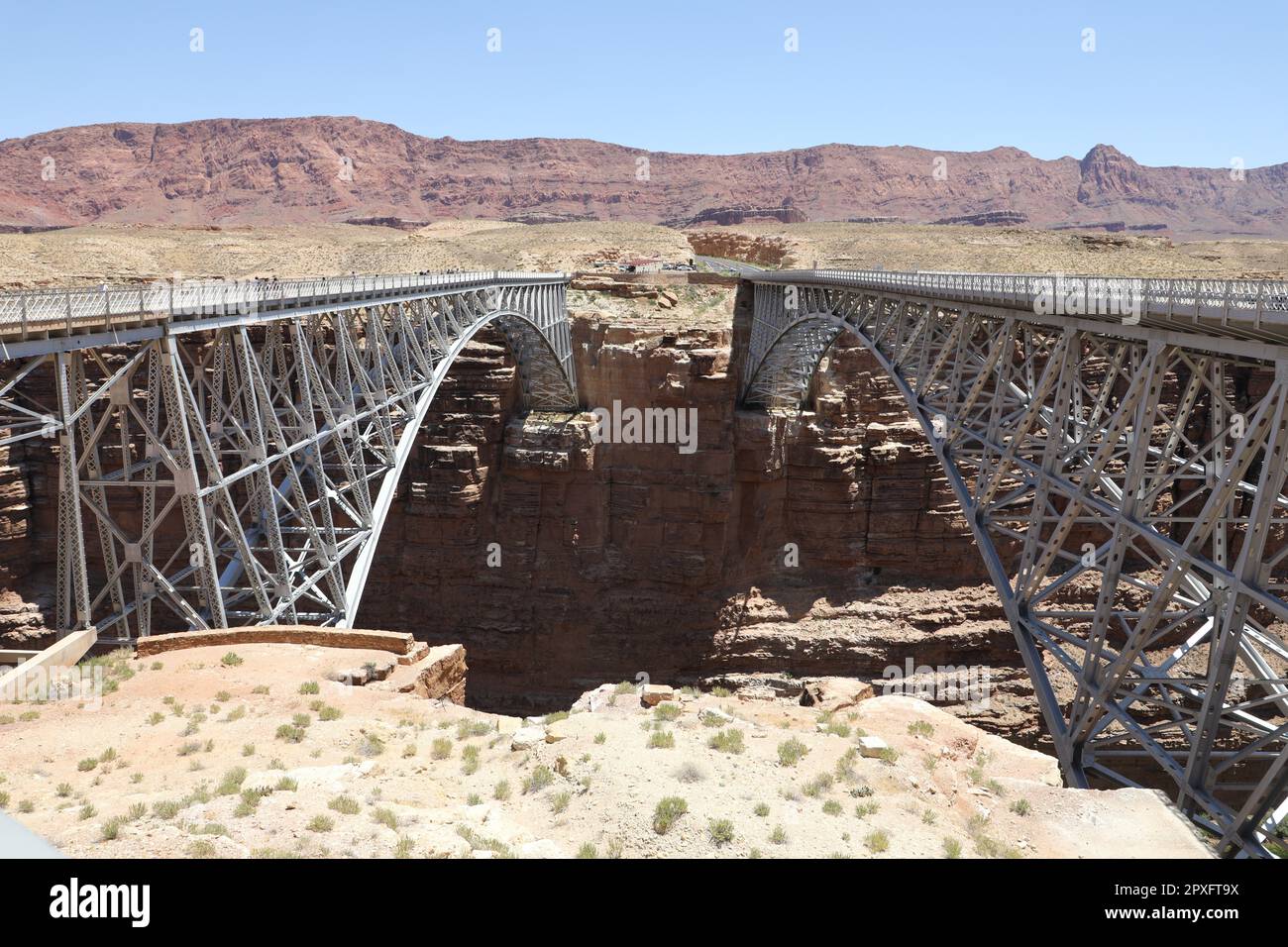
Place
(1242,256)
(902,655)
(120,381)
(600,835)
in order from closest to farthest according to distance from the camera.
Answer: (600,835)
(120,381)
(902,655)
(1242,256)

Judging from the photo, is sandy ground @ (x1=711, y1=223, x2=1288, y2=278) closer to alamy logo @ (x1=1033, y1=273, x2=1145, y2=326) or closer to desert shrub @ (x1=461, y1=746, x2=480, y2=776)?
alamy logo @ (x1=1033, y1=273, x2=1145, y2=326)

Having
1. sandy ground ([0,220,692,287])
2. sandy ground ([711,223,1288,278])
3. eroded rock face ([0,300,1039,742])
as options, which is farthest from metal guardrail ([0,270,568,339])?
sandy ground ([711,223,1288,278])

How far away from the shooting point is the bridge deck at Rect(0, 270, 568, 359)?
12.3 m

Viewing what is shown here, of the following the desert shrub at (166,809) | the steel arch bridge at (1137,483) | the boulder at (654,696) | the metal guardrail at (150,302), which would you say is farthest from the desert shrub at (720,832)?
the metal guardrail at (150,302)

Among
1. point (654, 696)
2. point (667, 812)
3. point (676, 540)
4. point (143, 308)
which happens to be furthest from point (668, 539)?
point (667, 812)

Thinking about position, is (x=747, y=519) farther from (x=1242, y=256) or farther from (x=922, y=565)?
(x=1242, y=256)

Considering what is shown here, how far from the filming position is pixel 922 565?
4031cm

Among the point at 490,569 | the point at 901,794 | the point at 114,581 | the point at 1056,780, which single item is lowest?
the point at 490,569

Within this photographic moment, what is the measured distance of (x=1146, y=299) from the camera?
42.0 ft

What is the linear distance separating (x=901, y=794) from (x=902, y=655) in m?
29.6
